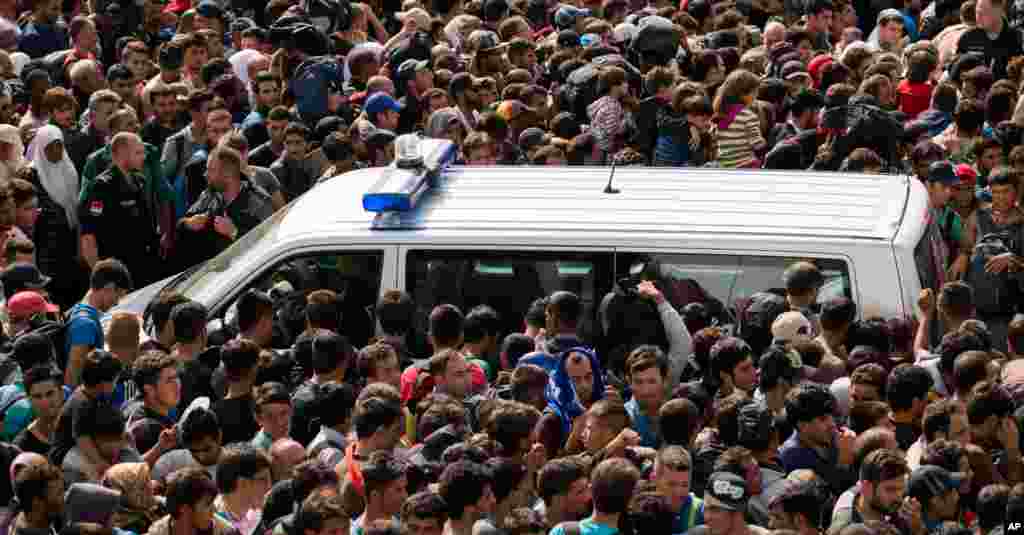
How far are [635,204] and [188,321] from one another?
7.37ft

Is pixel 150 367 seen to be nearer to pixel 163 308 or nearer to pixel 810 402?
pixel 163 308

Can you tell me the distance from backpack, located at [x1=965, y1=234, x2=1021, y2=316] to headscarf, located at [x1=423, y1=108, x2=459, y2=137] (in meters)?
3.79

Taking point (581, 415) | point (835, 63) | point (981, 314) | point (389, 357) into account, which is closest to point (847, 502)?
point (581, 415)

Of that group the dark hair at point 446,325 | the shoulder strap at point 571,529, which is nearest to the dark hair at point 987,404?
the shoulder strap at point 571,529

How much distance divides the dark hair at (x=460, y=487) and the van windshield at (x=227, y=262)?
260 centimetres

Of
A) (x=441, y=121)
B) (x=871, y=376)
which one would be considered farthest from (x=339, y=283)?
(x=441, y=121)

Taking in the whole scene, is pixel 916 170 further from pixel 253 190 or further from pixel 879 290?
pixel 253 190

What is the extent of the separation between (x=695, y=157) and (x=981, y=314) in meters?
2.65

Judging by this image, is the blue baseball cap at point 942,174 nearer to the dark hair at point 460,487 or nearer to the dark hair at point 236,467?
the dark hair at point 460,487

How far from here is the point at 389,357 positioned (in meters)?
8.59

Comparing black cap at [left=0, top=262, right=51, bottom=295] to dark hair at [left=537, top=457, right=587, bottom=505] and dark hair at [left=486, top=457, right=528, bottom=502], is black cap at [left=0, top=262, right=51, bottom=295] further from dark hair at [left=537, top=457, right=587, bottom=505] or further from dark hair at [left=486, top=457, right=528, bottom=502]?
dark hair at [left=537, top=457, right=587, bottom=505]

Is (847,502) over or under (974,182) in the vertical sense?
over

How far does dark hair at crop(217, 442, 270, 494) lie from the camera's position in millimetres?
7523

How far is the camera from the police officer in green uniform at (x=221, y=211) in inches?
453
